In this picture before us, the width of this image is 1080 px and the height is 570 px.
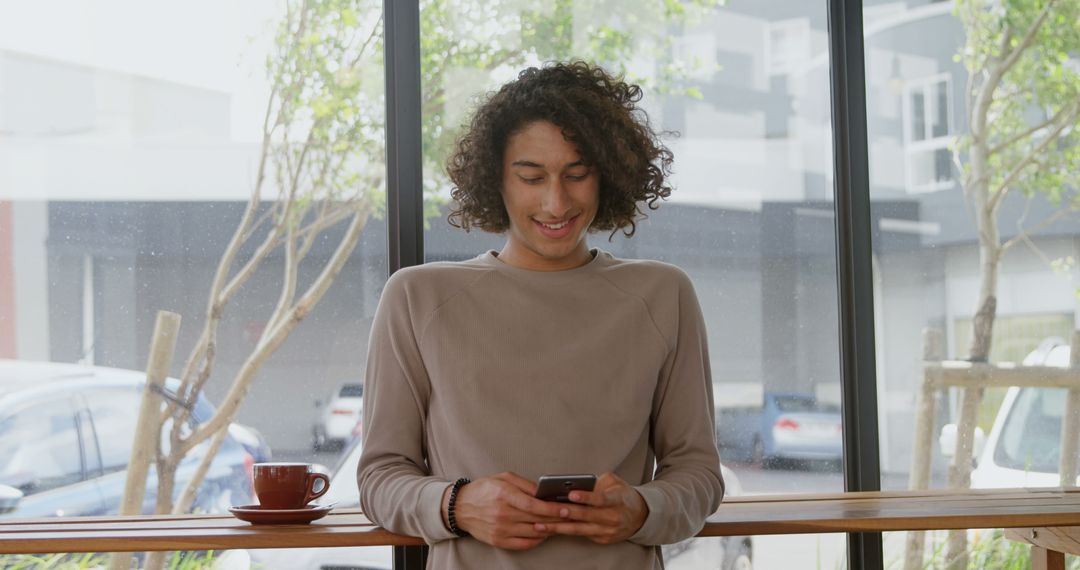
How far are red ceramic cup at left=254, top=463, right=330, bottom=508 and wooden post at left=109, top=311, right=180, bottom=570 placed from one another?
18.1 inches

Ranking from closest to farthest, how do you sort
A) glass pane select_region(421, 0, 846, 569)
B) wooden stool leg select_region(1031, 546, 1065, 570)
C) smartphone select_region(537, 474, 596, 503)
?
smartphone select_region(537, 474, 596, 503)
wooden stool leg select_region(1031, 546, 1065, 570)
glass pane select_region(421, 0, 846, 569)

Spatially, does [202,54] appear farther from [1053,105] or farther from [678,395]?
[1053,105]

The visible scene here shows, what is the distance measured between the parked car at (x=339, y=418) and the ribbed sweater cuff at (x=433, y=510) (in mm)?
697

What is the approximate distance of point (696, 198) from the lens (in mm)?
2574

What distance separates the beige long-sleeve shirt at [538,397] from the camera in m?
1.74

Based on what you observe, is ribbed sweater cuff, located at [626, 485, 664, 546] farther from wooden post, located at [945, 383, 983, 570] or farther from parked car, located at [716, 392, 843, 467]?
wooden post, located at [945, 383, 983, 570]

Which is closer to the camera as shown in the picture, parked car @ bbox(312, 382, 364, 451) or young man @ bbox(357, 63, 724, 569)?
young man @ bbox(357, 63, 724, 569)

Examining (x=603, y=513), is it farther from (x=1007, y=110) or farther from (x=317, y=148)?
(x=1007, y=110)

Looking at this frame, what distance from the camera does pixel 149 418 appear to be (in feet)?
7.61

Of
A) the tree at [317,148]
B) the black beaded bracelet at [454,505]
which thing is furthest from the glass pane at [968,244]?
the black beaded bracelet at [454,505]

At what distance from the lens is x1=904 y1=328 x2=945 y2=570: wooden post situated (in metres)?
2.60

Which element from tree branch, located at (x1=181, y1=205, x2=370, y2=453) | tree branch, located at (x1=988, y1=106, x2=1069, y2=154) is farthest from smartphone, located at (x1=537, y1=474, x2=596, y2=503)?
tree branch, located at (x1=988, y1=106, x2=1069, y2=154)

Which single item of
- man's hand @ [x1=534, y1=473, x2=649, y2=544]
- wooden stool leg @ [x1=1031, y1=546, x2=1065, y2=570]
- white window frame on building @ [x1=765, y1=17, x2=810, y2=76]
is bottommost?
wooden stool leg @ [x1=1031, y1=546, x2=1065, y2=570]

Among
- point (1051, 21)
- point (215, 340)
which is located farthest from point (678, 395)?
point (1051, 21)
